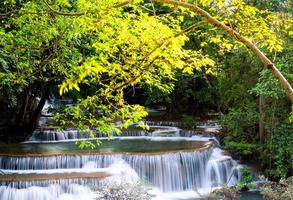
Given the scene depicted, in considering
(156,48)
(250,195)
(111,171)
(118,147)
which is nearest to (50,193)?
(111,171)

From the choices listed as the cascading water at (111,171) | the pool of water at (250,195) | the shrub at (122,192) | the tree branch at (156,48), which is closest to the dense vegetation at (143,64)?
the tree branch at (156,48)

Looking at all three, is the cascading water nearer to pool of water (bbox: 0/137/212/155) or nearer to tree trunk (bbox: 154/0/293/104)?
pool of water (bbox: 0/137/212/155)

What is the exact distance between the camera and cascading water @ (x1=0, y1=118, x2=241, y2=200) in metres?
10.1

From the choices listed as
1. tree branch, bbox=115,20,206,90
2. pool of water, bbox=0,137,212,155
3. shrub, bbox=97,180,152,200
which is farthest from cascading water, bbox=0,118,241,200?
tree branch, bbox=115,20,206,90

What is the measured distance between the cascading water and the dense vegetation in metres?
1.10

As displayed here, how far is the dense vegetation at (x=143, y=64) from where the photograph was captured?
3232 millimetres

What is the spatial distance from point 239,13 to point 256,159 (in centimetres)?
1041

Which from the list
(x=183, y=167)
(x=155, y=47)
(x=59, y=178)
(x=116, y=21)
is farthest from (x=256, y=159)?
(x=155, y=47)

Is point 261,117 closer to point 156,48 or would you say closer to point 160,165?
point 160,165

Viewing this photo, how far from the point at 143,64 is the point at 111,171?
8.33 metres

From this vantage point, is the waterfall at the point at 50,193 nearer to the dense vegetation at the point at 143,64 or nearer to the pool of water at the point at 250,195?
the dense vegetation at the point at 143,64

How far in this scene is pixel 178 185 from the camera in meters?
12.1

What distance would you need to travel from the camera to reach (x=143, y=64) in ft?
10.7

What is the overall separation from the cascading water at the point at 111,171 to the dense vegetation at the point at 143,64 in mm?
1095
